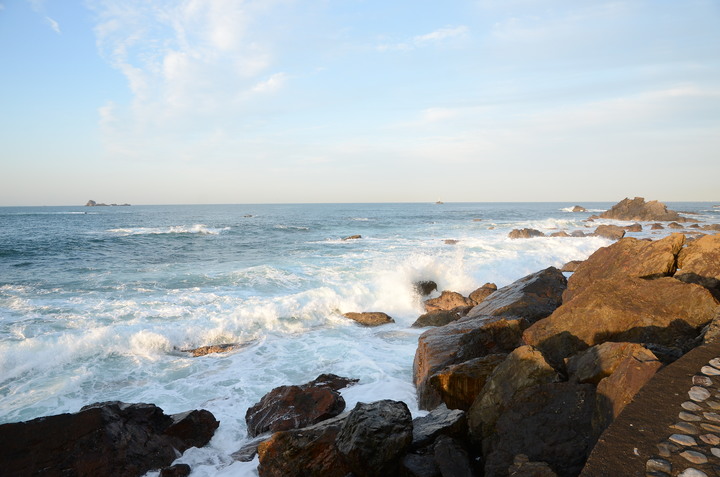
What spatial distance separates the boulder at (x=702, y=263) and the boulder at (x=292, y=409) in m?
5.70

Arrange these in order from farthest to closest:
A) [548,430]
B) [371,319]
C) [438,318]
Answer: [371,319]
[438,318]
[548,430]

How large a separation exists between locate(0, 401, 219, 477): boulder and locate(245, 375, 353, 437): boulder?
95 cm

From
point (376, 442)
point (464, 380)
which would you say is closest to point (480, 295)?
point (464, 380)

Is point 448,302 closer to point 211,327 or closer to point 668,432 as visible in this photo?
point 211,327

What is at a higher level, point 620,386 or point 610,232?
point 620,386

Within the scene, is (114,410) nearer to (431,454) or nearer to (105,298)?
(431,454)

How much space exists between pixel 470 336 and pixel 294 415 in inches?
113

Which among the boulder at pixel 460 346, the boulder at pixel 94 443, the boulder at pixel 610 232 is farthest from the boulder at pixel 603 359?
the boulder at pixel 610 232

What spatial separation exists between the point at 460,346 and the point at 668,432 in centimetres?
362

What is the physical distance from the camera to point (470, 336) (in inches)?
250

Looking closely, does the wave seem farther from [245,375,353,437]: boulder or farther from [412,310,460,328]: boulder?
[245,375,353,437]: boulder

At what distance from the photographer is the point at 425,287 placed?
50.2 feet

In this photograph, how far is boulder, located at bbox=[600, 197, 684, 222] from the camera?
47.4 m

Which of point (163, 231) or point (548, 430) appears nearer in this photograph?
point (548, 430)
